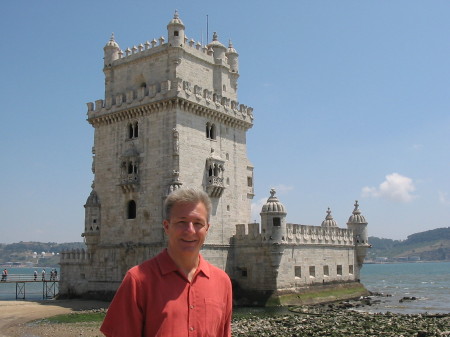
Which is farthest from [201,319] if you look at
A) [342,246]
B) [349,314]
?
[342,246]

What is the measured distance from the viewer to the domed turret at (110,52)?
43062 mm

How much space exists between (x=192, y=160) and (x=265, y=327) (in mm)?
13767

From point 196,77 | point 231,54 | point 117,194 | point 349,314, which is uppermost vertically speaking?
point 231,54

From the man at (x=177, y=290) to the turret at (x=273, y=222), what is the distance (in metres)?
32.9

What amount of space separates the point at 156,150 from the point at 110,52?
10.6 metres

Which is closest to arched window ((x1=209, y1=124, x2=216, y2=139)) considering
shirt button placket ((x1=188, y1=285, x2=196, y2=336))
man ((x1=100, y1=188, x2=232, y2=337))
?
man ((x1=100, y1=188, x2=232, y2=337))

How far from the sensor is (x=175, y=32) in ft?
129

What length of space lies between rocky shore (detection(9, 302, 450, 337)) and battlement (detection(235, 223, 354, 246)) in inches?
248

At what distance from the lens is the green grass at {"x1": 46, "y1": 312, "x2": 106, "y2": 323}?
31.4 metres

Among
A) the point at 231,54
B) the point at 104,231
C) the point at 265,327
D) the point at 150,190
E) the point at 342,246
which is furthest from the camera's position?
the point at 342,246

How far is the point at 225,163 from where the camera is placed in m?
41.2

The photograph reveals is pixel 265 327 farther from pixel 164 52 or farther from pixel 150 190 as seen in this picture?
pixel 164 52

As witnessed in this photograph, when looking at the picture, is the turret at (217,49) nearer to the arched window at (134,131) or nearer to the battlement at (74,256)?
the arched window at (134,131)

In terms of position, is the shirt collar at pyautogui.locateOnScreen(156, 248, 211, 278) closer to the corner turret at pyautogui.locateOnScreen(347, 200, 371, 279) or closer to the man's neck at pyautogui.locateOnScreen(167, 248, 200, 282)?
the man's neck at pyautogui.locateOnScreen(167, 248, 200, 282)
